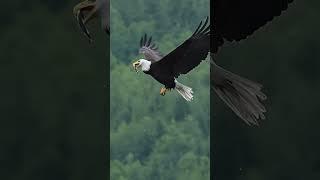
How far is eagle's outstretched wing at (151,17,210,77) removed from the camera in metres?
2.84

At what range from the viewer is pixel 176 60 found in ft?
9.47

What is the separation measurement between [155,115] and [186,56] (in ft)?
0.92

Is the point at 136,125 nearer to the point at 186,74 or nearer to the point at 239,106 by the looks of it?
the point at 186,74

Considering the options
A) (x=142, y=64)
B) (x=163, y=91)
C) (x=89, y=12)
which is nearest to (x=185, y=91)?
(x=163, y=91)

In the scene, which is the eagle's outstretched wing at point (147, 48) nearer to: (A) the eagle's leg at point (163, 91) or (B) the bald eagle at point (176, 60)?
(B) the bald eagle at point (176, 60)

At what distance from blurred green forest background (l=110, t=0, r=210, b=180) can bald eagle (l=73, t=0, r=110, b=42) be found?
1.72 ft

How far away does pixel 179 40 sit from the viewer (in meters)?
2.82

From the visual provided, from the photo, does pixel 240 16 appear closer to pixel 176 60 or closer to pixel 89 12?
pixel 176 60

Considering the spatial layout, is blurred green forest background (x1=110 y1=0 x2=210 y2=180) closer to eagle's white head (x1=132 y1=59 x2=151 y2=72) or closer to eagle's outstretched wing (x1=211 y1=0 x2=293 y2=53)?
eagle's white head (x1=132 y1=59 x2=151 y2=72)

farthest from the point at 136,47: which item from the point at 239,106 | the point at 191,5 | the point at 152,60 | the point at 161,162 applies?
the point at 239,106

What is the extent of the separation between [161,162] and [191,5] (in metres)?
0.61

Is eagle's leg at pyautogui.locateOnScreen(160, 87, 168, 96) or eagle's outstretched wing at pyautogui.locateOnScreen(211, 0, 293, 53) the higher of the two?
eagle's outstretched wing at pyautogui.locateOnScreen(211, 0, 293, 53)

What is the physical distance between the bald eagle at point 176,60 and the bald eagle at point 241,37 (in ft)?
1.35

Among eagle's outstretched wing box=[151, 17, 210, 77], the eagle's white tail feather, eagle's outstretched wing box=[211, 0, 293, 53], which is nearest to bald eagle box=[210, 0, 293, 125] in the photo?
eagle's outstretched wing box=[211, 0, 293, 53]
